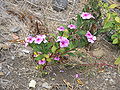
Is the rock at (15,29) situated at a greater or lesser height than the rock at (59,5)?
lesser

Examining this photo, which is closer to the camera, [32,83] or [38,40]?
[38,40]

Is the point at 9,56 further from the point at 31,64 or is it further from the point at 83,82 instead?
the point at 83,82

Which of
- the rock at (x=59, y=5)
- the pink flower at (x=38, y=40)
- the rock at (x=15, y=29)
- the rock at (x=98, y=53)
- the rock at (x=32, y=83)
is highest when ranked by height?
the pink flower at (x=38, y=40)

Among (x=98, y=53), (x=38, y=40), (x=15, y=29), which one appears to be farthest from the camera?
(x=15, y=29)

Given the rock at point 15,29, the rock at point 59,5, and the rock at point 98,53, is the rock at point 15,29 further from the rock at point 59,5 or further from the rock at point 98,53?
the rock at point 98,53

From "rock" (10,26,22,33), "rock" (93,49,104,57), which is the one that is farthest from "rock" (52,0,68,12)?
"rock" (93,49,104,57)

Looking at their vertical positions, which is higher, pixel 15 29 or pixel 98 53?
pixel 15 29

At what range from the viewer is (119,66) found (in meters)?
2.38

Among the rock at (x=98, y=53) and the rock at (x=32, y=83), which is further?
the rock at (x=98, y=53)

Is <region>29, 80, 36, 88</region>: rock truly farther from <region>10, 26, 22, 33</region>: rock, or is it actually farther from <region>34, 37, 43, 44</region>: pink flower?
<region>10, 26, 22, 33</region>: rock

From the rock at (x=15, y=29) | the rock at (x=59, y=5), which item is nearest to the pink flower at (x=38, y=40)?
the rock at (x=15, y=29)

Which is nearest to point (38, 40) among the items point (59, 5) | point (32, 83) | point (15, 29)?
point (32, 83)

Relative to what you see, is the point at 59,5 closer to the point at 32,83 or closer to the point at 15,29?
the point at 15,29

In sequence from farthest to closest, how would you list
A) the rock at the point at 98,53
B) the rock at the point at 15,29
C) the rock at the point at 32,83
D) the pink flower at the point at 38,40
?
the rock at the point at 15,29, the rock at the point at 98,53, the rock at the point at 32,83, the pink flower at the point at 38,40
